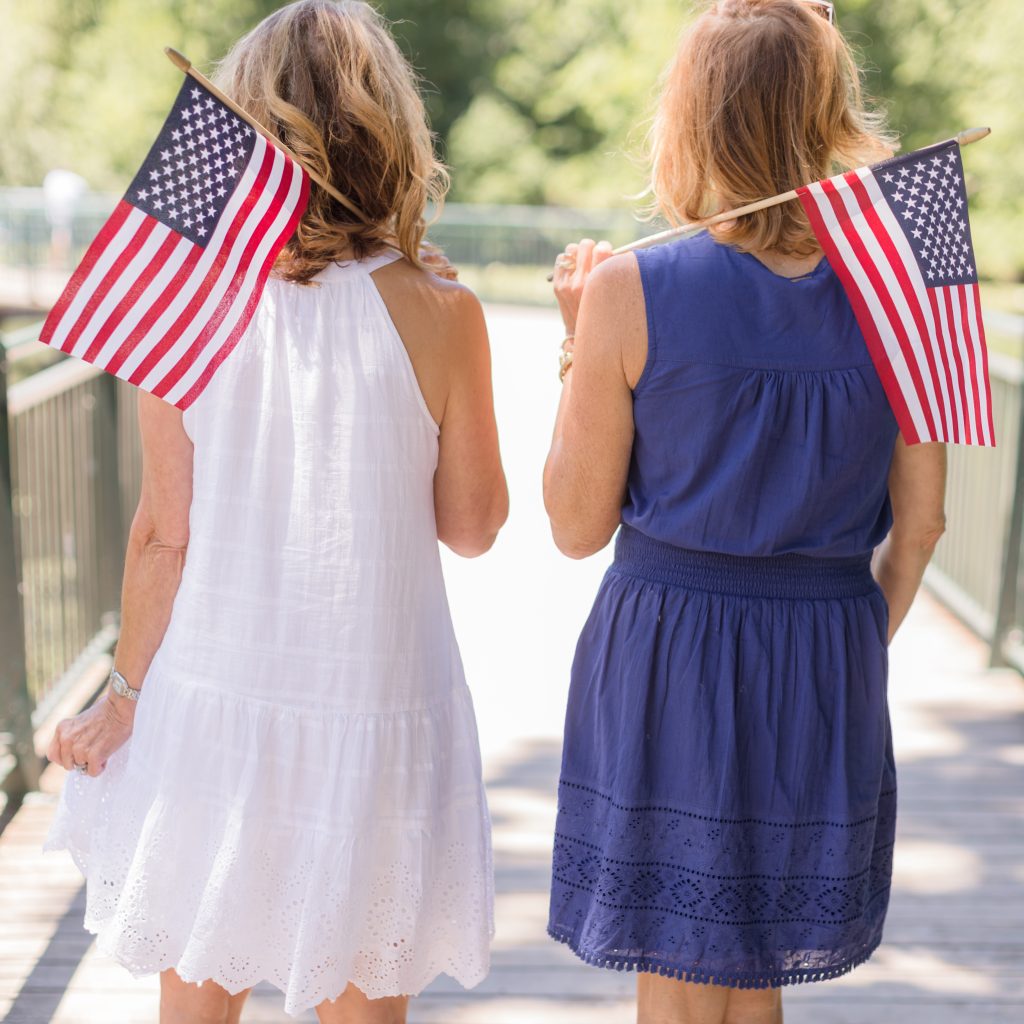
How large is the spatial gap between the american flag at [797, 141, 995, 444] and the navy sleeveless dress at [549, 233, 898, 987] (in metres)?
0.05

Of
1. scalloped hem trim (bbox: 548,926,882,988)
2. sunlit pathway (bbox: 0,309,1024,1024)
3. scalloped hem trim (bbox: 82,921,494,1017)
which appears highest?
scalloped hem trim (bbox: 82,921,494,1017)

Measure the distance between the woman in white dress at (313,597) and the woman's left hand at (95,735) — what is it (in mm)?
101

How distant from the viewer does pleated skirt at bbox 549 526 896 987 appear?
7.17 ft

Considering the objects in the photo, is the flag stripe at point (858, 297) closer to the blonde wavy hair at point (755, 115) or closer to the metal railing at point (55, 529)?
the blonde wavy hair at point (755, 115)

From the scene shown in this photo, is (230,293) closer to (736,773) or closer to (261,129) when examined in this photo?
(261,129)

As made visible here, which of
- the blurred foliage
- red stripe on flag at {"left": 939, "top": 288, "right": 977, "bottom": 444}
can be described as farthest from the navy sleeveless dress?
the blurred foliage

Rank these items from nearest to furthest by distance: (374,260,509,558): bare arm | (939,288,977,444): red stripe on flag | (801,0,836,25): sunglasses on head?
(374,260,509,558): bare arm → (801,0,836,25): sunglasses on head → (939,288,977,444): red stripe on flag

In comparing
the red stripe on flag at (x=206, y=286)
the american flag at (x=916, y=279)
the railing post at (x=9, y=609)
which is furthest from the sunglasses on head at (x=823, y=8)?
the railing post at (x=9, y=609)

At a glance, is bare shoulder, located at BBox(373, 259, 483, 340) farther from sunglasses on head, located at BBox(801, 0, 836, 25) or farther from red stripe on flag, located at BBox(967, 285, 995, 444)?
red stripe on flag, located at BBox(967, 285, 995, 444)

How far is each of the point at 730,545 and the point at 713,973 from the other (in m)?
0.67

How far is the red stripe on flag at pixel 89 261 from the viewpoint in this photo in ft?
6.60

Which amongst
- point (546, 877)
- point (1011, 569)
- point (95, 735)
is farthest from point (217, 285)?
point (1011, 569)

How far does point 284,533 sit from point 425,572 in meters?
0.22

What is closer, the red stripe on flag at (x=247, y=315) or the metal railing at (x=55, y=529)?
the red stripe on flag at (x=247, y=315)
